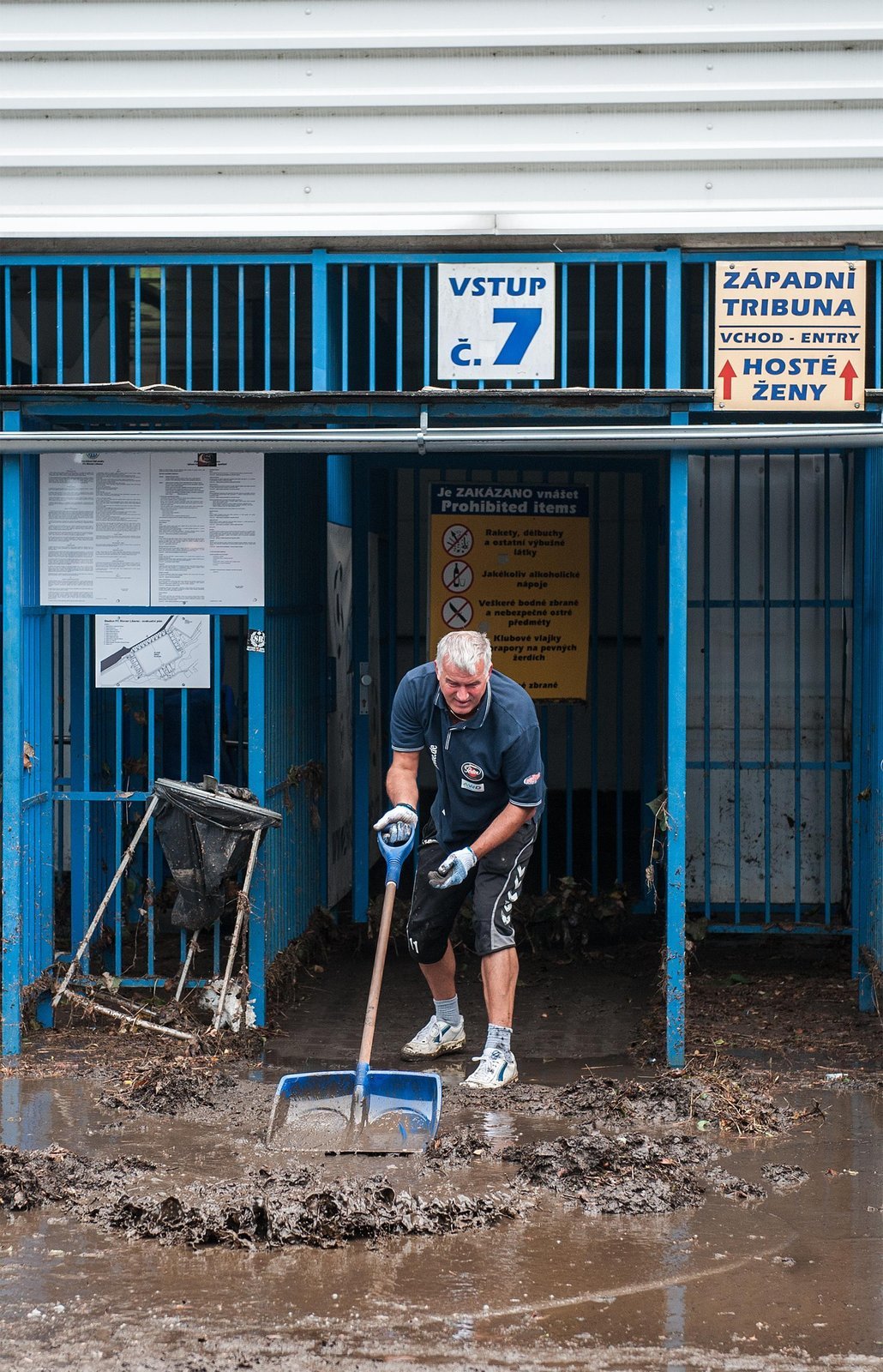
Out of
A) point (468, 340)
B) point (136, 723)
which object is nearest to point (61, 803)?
point (136, 723)

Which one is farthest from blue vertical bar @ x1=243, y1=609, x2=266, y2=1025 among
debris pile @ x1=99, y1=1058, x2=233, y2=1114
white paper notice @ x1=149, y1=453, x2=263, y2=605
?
debris pile @ x1=99, y1=1058, x2=233, y2=1114

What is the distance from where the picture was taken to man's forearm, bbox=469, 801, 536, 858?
19.2 ft

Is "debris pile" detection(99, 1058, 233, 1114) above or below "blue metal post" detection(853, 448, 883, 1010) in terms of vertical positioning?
below

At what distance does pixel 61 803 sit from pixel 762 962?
3.90 meters

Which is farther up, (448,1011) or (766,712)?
(766,712)

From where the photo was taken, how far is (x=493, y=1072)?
5.86 metres

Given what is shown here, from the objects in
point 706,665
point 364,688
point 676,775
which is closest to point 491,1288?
point 676,775

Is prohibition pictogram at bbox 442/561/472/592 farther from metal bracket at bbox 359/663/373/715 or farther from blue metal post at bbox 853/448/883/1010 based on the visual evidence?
blue metal post at bbox 853/448/883/1010

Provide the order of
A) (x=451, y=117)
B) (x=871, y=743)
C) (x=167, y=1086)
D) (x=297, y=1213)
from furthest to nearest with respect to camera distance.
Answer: (x=871, y=743)
(x=451, y=117)
(x=167, y=1086)
(x=297, y=1213)

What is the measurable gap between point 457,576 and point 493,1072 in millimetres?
3131

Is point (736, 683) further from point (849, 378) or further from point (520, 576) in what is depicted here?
point (849, 378)

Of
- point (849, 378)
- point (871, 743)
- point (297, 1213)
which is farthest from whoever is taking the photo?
point (871, 743)

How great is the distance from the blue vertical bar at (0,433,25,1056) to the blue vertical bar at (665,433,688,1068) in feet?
9.21

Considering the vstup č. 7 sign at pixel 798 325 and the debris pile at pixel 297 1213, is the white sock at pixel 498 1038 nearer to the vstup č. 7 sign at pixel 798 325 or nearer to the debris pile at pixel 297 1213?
the debris pile at pixel 297 1213
